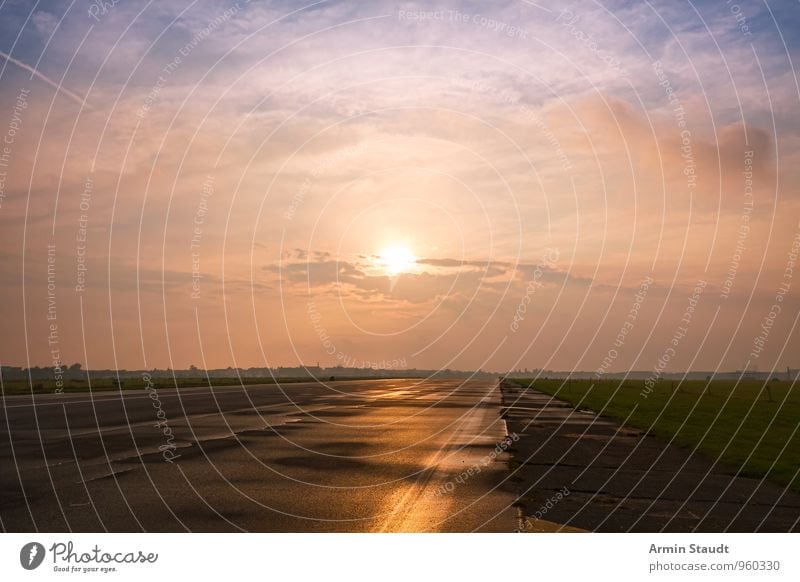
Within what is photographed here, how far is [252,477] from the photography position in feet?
61.0

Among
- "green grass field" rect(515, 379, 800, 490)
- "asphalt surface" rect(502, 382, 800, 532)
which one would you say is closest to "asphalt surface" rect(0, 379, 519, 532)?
"asphalt surface" rect(502, 382, 800, 532)

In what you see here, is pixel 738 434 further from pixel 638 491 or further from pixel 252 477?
pixel 252 477

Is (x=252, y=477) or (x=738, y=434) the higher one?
(x=738, y=434)

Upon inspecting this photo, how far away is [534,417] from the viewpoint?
4453cm

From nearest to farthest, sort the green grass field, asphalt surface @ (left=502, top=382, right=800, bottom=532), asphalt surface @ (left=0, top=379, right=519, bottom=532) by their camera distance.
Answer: asphalt surface @ (left=0, top=379, right=519, bottom=532) → asphalt surface @ (left=502, top=382, right=800, bottom=532) → the green grass field

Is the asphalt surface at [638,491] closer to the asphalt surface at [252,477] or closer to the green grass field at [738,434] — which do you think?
the asphalt surface at [252,477]

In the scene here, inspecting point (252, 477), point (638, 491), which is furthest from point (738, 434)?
point (252, 477)

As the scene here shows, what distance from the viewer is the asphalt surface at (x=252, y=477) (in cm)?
1345

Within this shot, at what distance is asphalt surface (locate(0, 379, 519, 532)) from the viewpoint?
13.4 metres

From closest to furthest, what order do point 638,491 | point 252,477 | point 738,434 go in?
point 638,491 → point 252,477 → point 738,434

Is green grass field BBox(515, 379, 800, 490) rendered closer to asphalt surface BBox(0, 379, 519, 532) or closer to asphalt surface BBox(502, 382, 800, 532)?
asphalt surface BBox(502, 382, 800, 532)

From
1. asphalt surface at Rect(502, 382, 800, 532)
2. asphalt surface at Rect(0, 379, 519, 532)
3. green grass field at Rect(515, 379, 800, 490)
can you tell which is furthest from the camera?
green grass field at Rect(515, 379, 800, 490)

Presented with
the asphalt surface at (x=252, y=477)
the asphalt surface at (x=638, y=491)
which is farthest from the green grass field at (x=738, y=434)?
the asphalt surface at (x=252, y=477)

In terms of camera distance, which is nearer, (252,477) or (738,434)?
(252,477)
